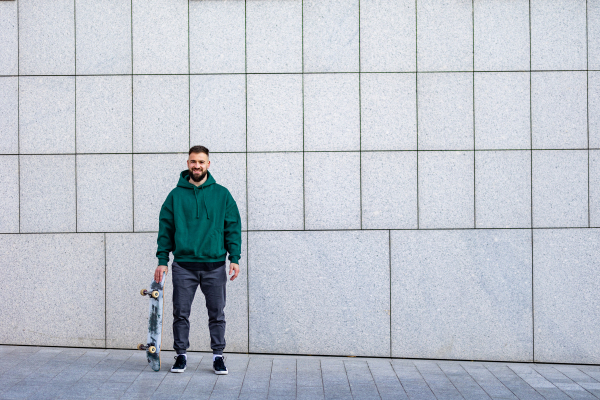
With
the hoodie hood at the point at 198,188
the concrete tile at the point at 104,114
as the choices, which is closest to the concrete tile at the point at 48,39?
the concrete tile at the point at 104,114

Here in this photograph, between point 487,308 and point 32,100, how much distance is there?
17.9 ft

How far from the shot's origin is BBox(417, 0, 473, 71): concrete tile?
6.47 metres

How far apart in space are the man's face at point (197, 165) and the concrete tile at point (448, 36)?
2644mm

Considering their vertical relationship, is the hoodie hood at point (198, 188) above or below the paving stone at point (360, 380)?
above

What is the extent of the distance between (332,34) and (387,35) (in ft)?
1.96

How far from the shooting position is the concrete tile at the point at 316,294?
642cm

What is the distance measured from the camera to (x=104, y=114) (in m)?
6.56

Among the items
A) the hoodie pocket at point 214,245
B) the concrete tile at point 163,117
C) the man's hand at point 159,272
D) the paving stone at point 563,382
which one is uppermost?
the concrete tile at point 163,117

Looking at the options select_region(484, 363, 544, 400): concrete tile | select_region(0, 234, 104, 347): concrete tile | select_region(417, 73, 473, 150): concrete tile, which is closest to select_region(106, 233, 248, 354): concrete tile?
select_region(0, 234, 104, 347): concrete tile

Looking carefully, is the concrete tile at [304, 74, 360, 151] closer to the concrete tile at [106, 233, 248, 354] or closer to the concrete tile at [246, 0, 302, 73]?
the concrete tile at [246, 0, 302, 73]

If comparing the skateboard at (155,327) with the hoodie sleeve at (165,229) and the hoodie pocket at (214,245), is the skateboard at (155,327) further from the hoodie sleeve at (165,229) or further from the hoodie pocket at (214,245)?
the hoodie pocket at (214,245)

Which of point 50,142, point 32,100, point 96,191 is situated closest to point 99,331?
point 96,191

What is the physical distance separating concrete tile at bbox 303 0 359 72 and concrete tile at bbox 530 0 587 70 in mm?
1946

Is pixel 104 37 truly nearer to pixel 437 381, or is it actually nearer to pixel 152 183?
pixel 152 183
